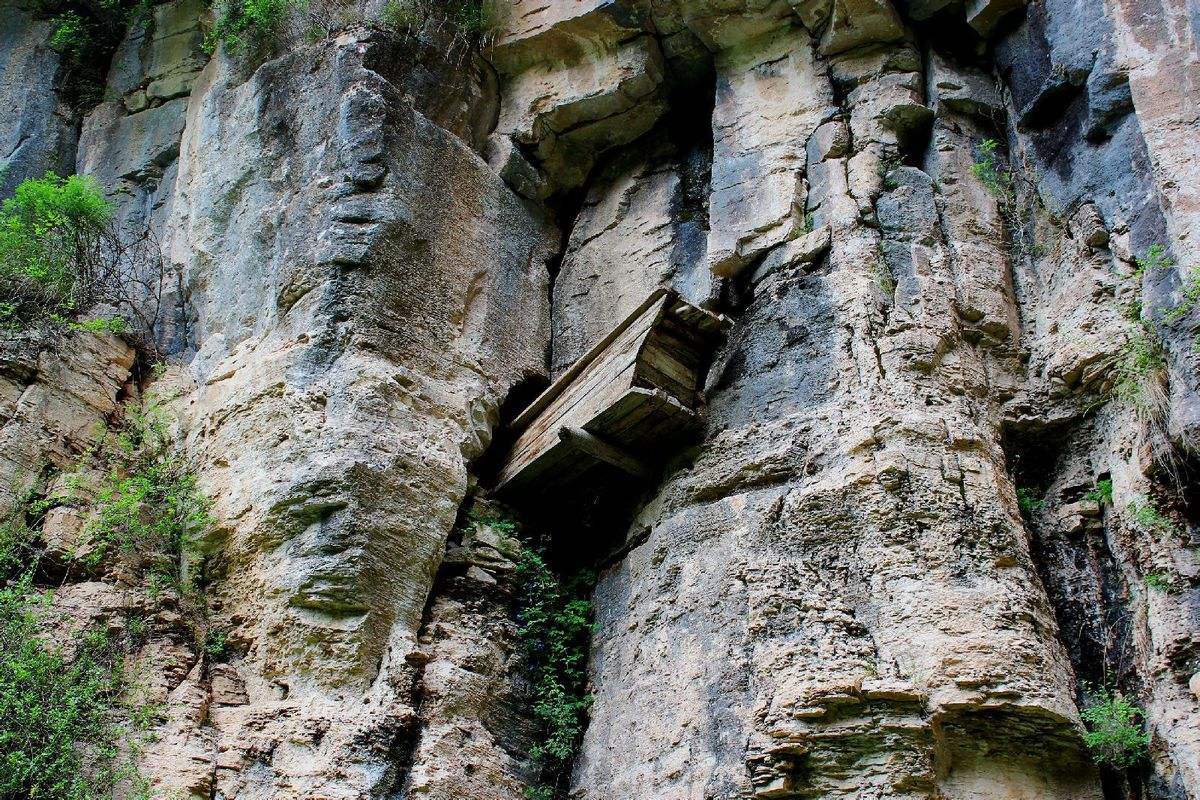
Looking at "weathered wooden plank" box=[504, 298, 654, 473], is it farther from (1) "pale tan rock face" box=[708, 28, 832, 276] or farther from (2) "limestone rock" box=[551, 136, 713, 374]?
(1) "pale tan rock face" box=[708, 28, 832, 276]

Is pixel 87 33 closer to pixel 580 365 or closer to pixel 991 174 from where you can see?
pixel 580 365

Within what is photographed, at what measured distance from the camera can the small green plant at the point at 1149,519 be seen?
18.8 ft

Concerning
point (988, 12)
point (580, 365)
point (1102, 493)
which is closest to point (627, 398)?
point (580, 365)

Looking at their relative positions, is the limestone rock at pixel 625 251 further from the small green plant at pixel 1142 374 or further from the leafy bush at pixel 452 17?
the small green plant at pixel 1142 374

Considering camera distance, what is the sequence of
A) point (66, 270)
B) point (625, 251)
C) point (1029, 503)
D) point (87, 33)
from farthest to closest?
point (87, 33)
point (625, 251)
point (66, 270)
point (1029, 503)

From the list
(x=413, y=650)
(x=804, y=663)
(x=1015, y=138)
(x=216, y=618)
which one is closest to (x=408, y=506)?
(x=413, y=650)

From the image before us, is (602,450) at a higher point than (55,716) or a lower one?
higher

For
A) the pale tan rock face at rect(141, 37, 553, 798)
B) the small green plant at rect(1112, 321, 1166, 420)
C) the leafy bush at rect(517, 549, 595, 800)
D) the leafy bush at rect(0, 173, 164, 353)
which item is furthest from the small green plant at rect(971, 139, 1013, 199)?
the leafy bush at rect(0, 173, 164, 353)

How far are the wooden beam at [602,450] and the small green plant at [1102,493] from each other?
2.66 metres

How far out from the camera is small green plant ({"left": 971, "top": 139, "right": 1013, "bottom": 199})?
768cm

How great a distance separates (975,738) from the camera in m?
5.44

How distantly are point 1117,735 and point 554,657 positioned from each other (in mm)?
3263

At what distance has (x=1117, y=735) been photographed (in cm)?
537

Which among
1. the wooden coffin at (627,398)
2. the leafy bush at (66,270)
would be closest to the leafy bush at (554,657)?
the wooden coffin at (627,398)
